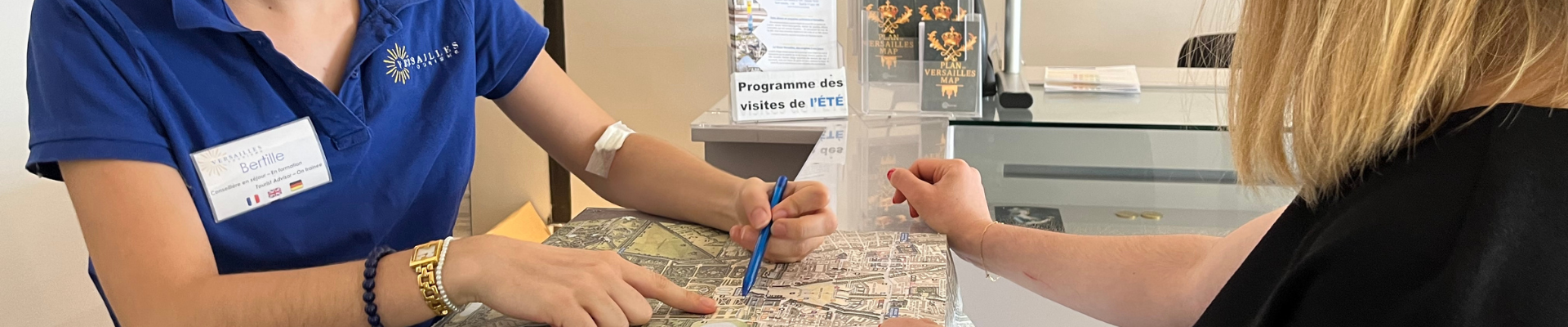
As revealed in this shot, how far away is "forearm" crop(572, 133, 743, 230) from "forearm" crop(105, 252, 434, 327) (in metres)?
0.37

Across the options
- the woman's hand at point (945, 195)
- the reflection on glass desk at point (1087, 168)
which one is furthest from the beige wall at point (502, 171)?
the woman's hand at point (945, 195)

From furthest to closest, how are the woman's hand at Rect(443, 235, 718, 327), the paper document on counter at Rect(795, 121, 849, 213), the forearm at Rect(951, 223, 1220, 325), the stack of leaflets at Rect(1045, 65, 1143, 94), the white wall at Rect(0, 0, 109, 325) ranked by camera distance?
1. the white wall at Rect(0, 0, 109, 325)
2. the stack of leaflets at Rect(1045, 65, 1143, 94)
3. the paper document on counter at Rect(795, 121, 849, 213)
4. the forearm at Rect(951, 223, 1220, 325)
5. the woman's hand at Rect(443, 235, 718, 327)

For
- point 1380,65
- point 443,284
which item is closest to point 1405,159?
point 1380,65

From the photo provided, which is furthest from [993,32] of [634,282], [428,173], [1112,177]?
[634,282]

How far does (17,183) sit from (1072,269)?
231cm

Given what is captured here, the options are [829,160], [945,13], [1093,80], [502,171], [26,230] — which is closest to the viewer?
[829,160]

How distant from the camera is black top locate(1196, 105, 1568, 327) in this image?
1.97 feet

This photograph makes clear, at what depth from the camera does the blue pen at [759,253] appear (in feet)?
3.06

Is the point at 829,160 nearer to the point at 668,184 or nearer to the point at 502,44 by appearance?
the point at 668,184

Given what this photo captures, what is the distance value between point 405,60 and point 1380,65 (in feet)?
3.21

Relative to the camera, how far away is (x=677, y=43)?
3.63 metres

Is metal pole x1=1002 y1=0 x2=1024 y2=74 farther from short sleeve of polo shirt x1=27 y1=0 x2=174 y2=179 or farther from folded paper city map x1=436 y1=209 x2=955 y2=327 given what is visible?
short sleeve of polo shirt x1=27 y1=0 x2=174 y2=179

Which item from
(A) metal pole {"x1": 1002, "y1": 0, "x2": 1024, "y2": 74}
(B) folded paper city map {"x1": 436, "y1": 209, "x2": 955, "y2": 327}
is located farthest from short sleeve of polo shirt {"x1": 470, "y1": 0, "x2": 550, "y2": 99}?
(A) metal pole {"x1": 1002, "y1": 0, "x2": 1024, "y2": 74}

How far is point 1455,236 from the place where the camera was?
2.02ft
